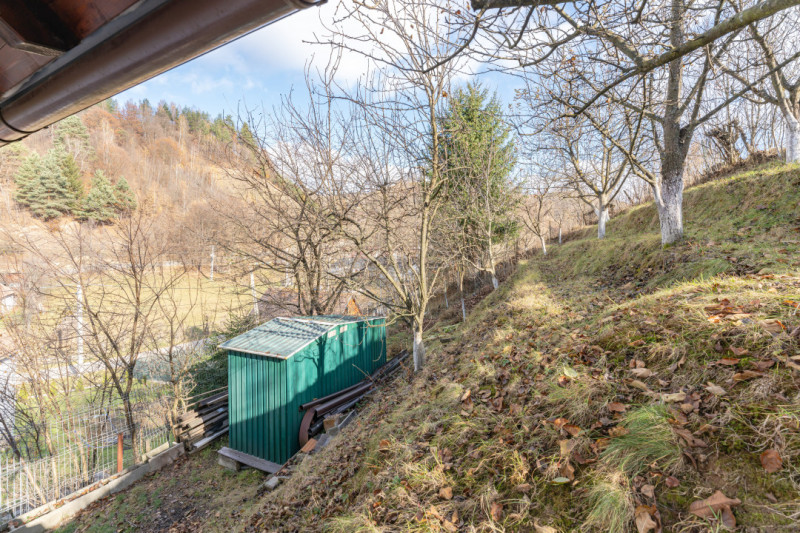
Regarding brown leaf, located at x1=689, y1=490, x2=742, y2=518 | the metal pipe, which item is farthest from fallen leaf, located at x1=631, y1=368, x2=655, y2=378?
the metal pipe

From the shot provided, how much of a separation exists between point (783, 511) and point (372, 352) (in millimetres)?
8951

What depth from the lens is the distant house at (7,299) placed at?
8.53m

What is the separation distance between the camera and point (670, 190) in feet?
20.9

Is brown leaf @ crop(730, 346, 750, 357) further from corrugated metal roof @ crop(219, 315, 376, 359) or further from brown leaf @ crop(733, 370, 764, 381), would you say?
corrugated metal roof @ crop(219, 315, 376, 359)

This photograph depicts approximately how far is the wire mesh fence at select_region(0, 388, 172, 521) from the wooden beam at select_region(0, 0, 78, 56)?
937cm

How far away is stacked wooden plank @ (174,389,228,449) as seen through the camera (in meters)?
8.86

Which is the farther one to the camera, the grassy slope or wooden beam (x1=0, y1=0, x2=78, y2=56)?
the grassy slope

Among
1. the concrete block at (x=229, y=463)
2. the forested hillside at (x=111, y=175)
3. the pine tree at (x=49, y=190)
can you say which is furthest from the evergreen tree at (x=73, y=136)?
the concrete block at (x=229, y=463)

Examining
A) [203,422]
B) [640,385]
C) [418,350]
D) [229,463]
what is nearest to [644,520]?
[640,385]

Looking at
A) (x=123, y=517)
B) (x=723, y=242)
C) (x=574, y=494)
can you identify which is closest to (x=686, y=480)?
(x=574, y=494)

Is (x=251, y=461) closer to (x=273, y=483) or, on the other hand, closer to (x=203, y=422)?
(x=273, y=483)

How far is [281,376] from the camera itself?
7293 millimetres

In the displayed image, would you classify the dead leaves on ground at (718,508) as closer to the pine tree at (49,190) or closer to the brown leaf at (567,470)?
the brown leaf at (567,470)

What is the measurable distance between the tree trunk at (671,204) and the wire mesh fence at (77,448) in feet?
42.7
